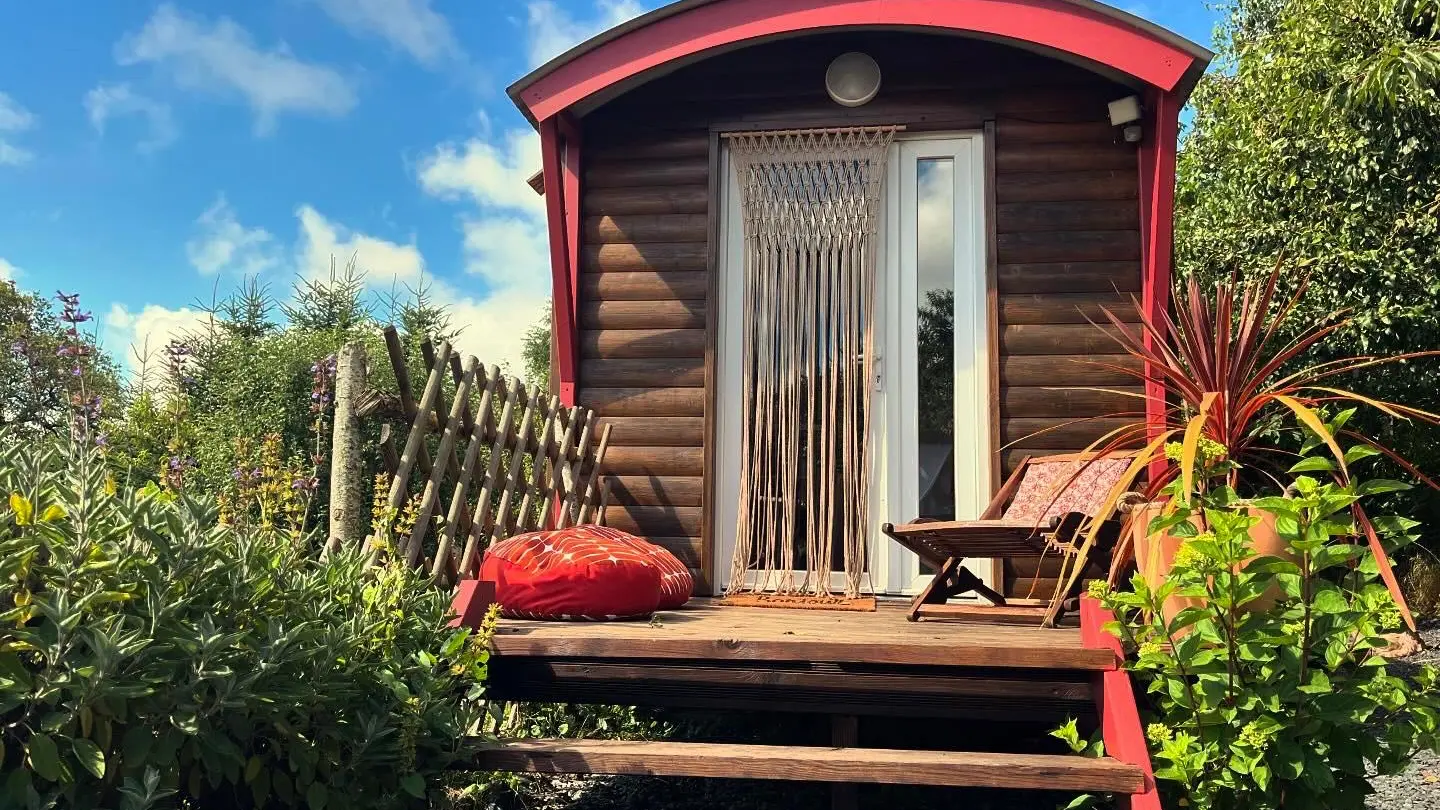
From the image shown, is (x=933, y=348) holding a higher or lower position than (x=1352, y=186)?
lower

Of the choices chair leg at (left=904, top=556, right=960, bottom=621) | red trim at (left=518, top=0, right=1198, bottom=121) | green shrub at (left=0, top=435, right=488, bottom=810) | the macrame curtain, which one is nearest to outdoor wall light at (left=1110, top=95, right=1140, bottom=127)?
red trim at (left=518, top=0, right=1198, bottom=121)

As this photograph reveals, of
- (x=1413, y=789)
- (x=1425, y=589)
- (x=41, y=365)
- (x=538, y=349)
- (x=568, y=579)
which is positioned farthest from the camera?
(x=538, y=349)

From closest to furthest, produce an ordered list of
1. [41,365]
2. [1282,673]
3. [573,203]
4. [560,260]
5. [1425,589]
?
[1282,673], [560,260], [573,203], [1425,589], [41,365]

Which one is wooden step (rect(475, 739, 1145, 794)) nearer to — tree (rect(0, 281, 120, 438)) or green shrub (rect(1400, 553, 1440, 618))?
tree (rect(0, 281, 120, 438))

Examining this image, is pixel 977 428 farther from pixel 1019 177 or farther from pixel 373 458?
pixel 373 458

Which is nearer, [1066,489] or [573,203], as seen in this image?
[1066,489]

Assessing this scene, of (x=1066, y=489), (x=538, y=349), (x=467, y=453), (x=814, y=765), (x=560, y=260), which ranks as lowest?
(x=814, y=765)

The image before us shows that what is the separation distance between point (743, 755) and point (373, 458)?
479cm

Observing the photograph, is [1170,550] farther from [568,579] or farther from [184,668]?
[184,668]

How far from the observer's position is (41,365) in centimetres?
755

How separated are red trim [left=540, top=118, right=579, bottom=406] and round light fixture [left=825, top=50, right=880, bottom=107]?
1.17m

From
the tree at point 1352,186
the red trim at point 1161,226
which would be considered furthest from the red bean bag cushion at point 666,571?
the tree at point 1352,186

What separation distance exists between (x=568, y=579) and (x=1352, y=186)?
6271mm

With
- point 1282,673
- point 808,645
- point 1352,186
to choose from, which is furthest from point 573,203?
point 1352,186
